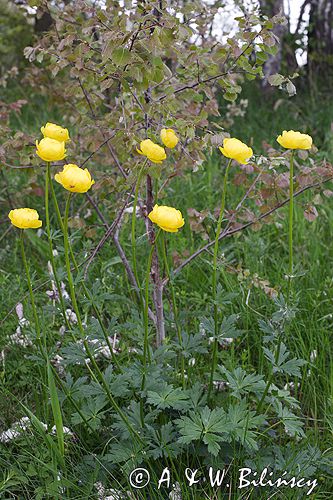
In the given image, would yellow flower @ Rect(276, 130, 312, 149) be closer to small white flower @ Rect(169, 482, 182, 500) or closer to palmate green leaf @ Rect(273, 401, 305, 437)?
palmate green leaf @ Rect(273, 401, 305, 437)

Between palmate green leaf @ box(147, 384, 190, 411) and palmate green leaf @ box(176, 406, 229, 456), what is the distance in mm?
34

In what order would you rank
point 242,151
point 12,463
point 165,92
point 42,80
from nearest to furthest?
point 242,151 < point 12,463 < point 165,92 < point 42,80

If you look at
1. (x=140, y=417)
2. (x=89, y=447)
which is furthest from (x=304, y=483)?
(x=89, y=447)

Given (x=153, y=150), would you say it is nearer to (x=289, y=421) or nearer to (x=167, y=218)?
(x=167, y=218)

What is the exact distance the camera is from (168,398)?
147cm

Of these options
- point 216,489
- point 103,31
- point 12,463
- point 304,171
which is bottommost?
point 12,463

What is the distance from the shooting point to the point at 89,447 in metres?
1.67

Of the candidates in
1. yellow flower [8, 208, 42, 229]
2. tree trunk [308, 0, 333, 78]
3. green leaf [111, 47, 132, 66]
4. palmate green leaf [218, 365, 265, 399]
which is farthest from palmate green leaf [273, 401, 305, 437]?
tree trunk [308, 0, 333, 78]

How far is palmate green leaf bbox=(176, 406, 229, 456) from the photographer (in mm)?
1399

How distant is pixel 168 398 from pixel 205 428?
0.36 feet

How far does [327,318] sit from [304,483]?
2.65ft

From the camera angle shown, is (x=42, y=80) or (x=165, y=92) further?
(x=42, y=80)

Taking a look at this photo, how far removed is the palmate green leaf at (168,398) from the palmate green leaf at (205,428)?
3 centimetres

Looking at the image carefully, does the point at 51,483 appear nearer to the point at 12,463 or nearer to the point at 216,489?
the point at 12,463
